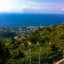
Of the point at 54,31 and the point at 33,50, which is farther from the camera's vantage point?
the point at 54,31

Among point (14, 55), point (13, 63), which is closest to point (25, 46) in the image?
point (14, 55)

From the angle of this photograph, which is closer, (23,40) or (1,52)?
(1,52)

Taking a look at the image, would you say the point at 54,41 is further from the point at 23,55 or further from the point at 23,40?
Answer: the point at 23,55

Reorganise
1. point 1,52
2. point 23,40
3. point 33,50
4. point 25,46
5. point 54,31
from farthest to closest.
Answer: point 54,31 → point 23,40 → point 25,46 → point 33,50 → point 1,52

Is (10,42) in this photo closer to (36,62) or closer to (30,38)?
(30,38)

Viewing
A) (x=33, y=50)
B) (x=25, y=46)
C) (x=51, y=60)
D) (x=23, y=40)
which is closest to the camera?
(x=51, y=60)

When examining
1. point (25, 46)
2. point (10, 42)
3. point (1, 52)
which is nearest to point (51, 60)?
point (1, 52)
